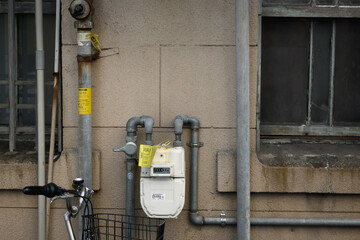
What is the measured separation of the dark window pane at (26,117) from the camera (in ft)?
14.7

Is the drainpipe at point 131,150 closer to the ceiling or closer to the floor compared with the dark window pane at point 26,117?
closer to the floor

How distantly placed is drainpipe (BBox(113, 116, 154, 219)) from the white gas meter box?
232mm

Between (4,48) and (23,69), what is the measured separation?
28cm

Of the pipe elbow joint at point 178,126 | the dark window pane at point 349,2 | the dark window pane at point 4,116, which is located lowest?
the pipe elbow joint at point 178,126

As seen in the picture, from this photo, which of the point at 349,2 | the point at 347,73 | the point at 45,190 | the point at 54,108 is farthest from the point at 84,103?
the point at 349,2

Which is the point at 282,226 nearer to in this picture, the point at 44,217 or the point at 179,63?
the point at 179,63

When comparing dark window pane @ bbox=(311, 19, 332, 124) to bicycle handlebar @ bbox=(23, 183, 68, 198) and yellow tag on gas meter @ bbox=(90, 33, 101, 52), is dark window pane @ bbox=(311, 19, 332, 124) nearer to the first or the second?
yellow tag on gas meter @ bbox=(90, 33, 101, 52)

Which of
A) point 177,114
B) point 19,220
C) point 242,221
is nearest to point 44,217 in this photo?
point 19,220

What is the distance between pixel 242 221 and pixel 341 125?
4.68 ft

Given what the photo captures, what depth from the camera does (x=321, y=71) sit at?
4.38 meters

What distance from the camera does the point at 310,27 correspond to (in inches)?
170

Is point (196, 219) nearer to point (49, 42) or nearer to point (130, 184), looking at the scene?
point (130, 184)

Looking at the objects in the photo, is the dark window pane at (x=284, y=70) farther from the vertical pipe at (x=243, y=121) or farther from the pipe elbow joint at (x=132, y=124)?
the pipe elbow joint at (x=132, y=124)

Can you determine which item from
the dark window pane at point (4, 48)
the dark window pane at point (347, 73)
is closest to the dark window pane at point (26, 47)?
the dark window pane at point (4, 48)
